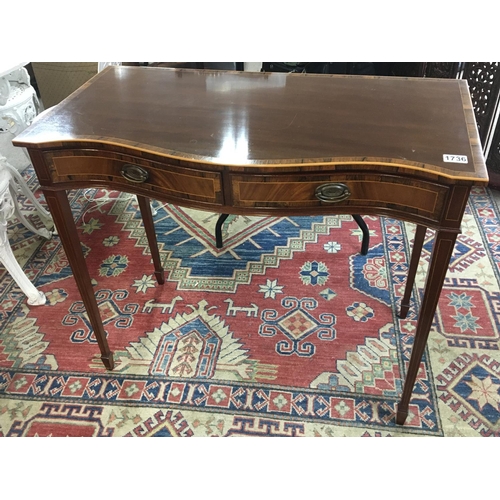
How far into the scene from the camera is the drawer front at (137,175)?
108 cm

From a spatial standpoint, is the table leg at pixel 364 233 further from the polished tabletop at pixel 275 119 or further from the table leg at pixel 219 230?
the polished tabletop at pixel 275 119

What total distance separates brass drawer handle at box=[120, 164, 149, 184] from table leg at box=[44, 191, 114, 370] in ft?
0.71

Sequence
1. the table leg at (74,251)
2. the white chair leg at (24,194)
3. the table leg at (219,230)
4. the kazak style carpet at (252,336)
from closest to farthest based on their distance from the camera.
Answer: the table leg at (74,251) < the kazak style carpet at (252,336) < the white chair leg at (24,194) < the table leg at (219,230)

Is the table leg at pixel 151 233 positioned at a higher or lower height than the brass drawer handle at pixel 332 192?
lower

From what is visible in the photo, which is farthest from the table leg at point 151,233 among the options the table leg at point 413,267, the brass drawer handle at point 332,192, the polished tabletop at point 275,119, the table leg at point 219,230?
the table leg at point 413,267

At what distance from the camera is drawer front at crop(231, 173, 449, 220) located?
1.01 meters

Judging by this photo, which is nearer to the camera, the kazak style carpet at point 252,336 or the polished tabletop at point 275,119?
the polished tabletop at point 275,119

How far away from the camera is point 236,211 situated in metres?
1.12

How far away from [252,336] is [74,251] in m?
0.70

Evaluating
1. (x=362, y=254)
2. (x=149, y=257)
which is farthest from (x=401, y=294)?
(x=149, y=257)

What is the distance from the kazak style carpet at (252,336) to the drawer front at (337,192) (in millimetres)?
712

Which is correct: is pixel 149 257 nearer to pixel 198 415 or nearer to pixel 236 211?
pixel 198 415

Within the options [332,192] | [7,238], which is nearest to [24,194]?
[7,238]

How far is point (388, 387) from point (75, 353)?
1.11m
